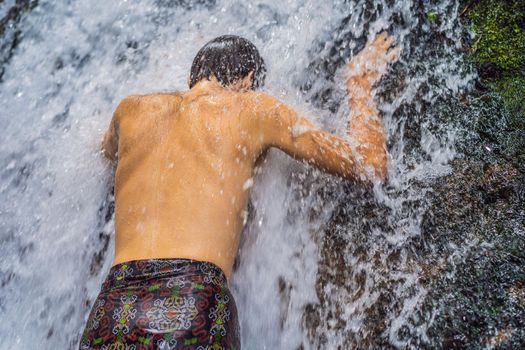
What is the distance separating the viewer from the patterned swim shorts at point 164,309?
188 centimetres

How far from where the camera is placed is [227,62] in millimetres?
2412

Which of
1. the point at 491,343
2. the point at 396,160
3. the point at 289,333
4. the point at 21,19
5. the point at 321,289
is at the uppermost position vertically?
the point at 21,19

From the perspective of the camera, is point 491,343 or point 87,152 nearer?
point 491,343

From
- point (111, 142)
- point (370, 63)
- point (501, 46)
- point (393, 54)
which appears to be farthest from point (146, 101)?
point (501, 46)

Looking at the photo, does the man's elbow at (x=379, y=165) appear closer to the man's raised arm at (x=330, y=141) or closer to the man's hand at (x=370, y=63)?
the man's raised arm at (x=330, y=141)

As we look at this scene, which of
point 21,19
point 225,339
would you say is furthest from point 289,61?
point 21,19

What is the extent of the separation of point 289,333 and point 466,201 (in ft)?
3.95

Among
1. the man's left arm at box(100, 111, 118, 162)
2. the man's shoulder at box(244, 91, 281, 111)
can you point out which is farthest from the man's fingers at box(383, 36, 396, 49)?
the man's left arm at box(100, 111, 118, 162)

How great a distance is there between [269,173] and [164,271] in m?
1.05

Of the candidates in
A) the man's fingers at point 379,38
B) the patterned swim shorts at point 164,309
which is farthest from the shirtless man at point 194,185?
the man's fingers at point 379,38

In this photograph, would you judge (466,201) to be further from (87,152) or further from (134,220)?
(87,152)

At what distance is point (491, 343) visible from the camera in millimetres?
2014

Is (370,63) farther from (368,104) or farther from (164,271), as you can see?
(164,271)

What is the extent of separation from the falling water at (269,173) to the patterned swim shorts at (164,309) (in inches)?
28.2
